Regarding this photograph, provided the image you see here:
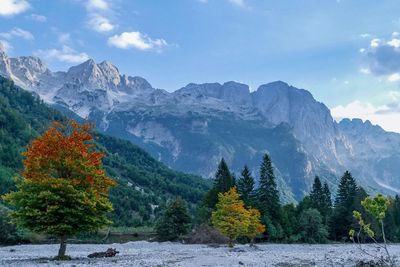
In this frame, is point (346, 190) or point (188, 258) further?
point (346, 190)

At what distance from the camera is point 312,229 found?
103 meters

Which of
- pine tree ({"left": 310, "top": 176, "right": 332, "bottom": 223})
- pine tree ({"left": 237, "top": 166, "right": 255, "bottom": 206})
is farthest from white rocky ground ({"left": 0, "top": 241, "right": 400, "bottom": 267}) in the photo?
pine tree ({"left": 310, "top": 176, "right": 332, "bottom": 223})

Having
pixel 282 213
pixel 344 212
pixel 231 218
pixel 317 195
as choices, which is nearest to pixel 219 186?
pixel 282 213

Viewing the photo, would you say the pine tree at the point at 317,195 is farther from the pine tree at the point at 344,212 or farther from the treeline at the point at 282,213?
the treeline at the point at 282,213

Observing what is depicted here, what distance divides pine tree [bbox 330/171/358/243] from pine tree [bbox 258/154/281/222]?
20.3 meters

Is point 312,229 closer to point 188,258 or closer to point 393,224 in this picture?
point 393,224

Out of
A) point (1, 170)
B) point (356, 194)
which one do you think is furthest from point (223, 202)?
point (1, 170)

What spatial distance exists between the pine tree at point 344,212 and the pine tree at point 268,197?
20.3 m

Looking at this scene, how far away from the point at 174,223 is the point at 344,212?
49.5m

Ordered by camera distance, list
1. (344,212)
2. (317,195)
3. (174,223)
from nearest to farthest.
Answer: (174,223), (344,212), (317,195)

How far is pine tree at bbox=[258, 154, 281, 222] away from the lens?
103688 mm

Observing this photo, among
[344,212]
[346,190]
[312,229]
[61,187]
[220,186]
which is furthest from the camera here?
[346,190]

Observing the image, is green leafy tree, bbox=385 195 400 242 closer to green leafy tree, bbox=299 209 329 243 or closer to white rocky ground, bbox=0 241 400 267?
green leafy tree, bbox=299 209 329 243

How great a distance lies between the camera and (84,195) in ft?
121
